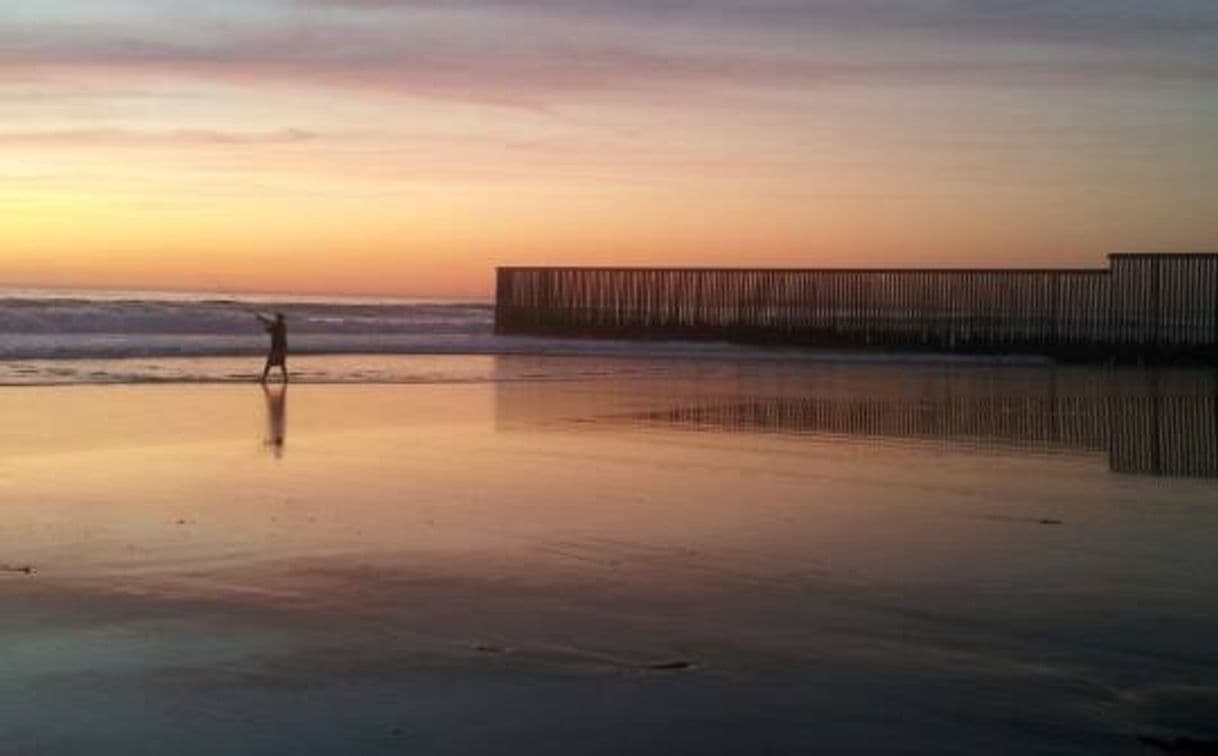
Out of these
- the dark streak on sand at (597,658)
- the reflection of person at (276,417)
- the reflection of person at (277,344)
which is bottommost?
the dark streak on sand at (597,658)

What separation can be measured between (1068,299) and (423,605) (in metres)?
38.6

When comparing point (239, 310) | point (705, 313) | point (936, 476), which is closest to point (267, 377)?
point (936, 476)

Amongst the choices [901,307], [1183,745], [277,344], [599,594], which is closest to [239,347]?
[277,344]

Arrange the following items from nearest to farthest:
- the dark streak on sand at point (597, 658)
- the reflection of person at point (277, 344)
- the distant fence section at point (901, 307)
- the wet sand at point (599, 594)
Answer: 1. the wet sand at point (599, 594)
2. the dark streak on sand at point (597, 658)
3. the reflection of person at point (277, 344)
4. the distant fence section at point (901, 307)

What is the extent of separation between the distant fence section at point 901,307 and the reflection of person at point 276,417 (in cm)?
2352

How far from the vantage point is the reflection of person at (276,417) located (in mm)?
17391

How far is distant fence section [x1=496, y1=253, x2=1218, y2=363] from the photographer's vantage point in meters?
41.3

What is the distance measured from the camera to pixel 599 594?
28.8 feet

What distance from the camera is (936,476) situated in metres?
14.8

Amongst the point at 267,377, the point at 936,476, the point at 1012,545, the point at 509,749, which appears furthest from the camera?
the point at 267,377

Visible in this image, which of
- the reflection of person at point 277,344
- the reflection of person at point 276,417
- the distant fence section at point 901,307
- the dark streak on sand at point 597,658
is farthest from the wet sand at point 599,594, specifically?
the distant fence section at point 901,307

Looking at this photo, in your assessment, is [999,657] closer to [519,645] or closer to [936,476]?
[519,645]

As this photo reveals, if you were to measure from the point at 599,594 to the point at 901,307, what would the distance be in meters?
39.4

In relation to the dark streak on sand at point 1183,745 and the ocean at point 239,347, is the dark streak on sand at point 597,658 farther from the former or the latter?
the ocean at point 239,347
